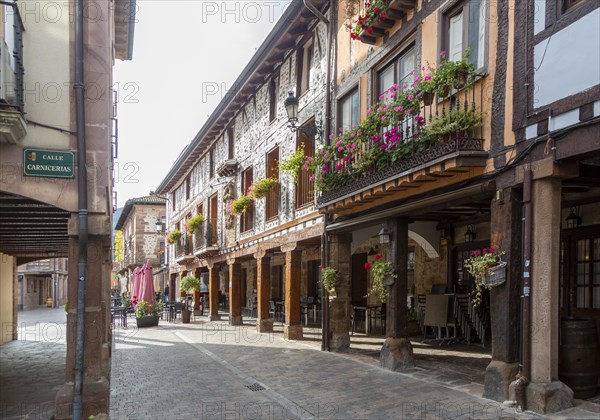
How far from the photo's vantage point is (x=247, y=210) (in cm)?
1825

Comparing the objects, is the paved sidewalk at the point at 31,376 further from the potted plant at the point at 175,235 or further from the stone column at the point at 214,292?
the potted plant at the point at 175,235

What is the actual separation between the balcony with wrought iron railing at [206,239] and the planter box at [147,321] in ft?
10.8

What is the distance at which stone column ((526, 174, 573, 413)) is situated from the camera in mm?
6254

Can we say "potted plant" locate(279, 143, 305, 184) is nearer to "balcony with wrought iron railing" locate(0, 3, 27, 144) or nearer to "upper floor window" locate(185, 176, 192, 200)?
"balcony with wrought iron railing" locate(0, 3, 27, 144)

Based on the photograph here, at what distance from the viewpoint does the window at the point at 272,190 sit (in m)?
16.0

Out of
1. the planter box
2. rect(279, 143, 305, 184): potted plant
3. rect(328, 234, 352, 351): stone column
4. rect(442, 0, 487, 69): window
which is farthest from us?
the planter box

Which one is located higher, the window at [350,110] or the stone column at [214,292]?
the window at [350,110]

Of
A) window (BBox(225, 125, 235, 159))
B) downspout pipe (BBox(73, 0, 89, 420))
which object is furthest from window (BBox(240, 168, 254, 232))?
downspout pipe (BBox(73, 0, 89, 420))

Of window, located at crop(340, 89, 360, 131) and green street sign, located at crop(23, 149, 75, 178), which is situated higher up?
window, located at crop(340, 89, 360, 131)

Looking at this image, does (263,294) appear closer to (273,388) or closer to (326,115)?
(326,115)

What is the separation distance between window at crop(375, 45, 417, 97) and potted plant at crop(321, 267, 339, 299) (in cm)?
364

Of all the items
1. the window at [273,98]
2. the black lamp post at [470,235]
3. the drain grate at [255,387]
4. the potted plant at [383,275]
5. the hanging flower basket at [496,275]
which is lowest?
the drain grate at [255,387]

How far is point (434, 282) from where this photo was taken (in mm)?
13008

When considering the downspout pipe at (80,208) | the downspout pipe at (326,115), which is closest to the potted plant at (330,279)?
the downspout pipe at (326,115)
